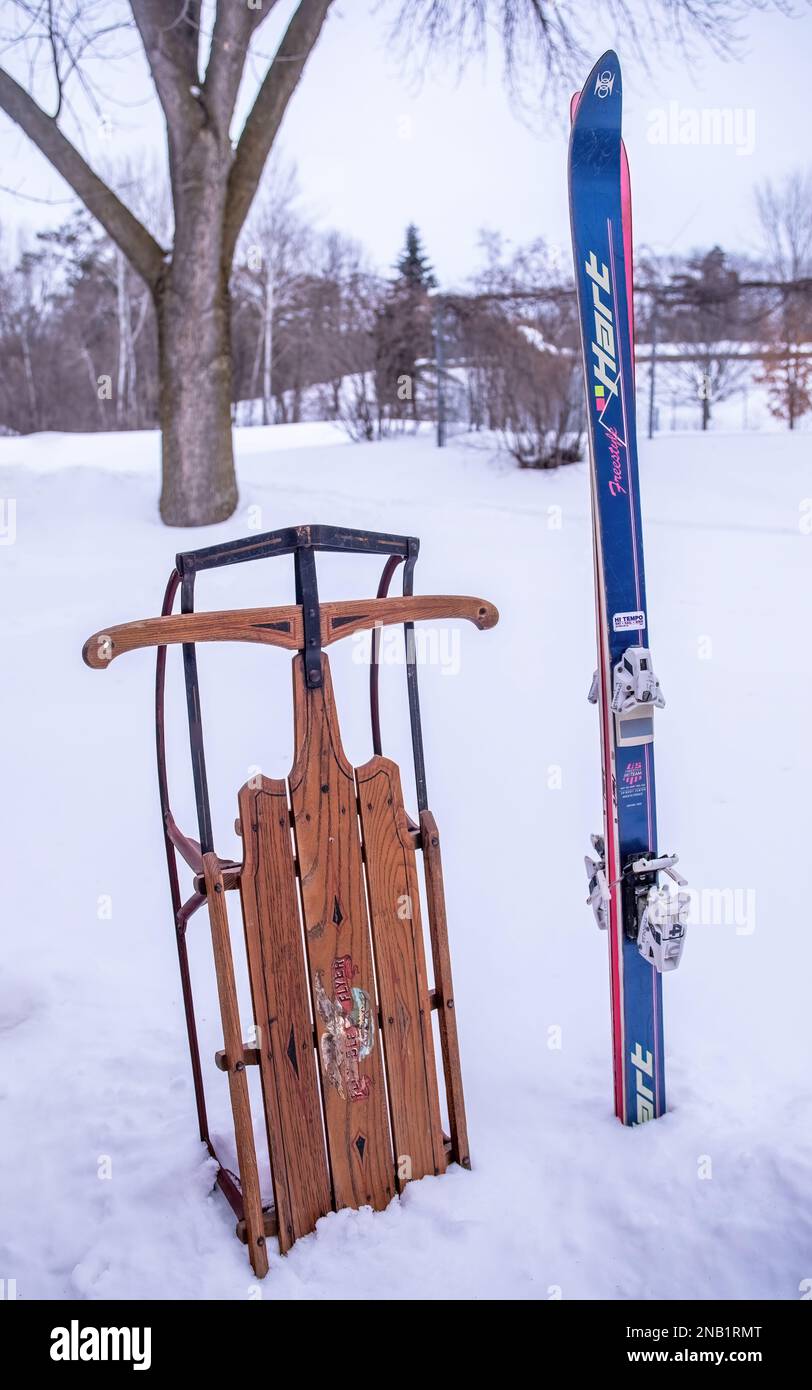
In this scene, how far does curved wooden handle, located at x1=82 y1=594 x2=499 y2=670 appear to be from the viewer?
1531 mm

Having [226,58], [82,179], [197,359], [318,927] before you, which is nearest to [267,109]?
[226,58]

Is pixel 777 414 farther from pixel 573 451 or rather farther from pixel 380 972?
pixel 380 972

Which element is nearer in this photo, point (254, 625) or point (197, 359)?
point (254, 625)

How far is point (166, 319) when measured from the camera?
6.30 meters

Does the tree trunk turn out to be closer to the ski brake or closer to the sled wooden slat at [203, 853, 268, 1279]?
the ski brake

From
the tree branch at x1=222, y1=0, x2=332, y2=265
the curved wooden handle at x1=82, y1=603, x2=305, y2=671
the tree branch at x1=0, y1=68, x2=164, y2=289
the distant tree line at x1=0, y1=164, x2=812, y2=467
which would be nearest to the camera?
the curved wooden handle at x1=82, y1=603, x2=305, y2=671

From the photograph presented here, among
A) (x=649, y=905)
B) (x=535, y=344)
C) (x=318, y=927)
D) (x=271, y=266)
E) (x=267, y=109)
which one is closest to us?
(x=318, y=927)

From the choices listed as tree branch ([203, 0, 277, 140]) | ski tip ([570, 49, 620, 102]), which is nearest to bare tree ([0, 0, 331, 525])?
tree branch ([203, 0, 277, 140])

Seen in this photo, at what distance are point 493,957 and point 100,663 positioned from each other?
1.57 m

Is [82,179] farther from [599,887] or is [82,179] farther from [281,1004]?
[281,1004]

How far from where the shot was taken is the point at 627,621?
1886mm

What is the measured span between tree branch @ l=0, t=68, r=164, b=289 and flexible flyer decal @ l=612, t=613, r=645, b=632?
5320mm

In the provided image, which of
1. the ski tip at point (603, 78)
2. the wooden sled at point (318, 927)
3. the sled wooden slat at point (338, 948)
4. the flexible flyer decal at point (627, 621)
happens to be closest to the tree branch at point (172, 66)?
the ski tip at point (603, 78)

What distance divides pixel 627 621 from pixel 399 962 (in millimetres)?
753
